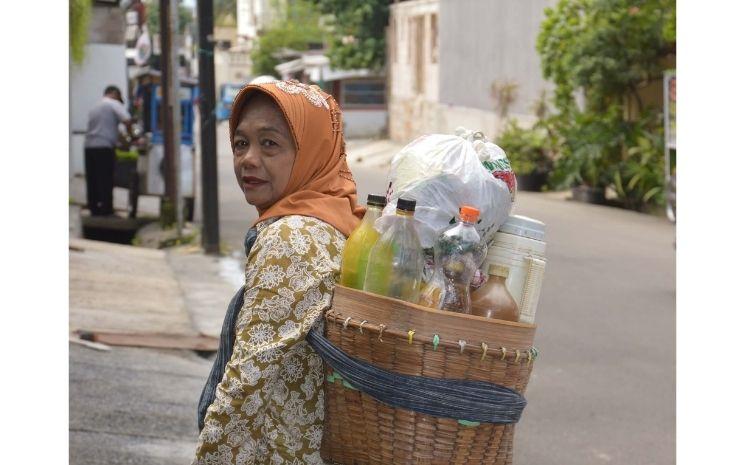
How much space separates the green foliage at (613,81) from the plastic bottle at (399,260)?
52.5ft

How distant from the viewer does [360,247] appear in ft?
7.67

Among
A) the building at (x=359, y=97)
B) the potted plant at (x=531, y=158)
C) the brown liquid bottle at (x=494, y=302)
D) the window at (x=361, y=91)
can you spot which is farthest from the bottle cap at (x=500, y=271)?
the window at (x=361, y=91)

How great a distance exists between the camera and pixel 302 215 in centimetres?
245

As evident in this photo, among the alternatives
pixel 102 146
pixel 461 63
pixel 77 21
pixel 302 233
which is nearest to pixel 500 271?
pixel 302 233

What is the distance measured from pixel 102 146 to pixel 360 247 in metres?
14.4

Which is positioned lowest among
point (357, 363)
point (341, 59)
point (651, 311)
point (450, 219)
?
point (651, 311)

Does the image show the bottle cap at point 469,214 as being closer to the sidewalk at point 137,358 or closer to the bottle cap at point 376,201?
the bottle cap at point 376,201

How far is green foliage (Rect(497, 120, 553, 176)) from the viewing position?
72.8 feet

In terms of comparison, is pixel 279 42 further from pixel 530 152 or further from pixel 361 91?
pixel 530 152

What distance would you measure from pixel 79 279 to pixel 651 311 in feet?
16.6

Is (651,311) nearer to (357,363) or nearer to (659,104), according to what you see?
→ (357,363)

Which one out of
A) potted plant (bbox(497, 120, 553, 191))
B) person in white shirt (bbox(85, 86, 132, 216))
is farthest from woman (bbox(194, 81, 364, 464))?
potted plant (bbox(497, 120, 553, 191))

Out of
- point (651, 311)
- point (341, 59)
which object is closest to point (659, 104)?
point (651, 311)

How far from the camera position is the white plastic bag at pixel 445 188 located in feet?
7.74
